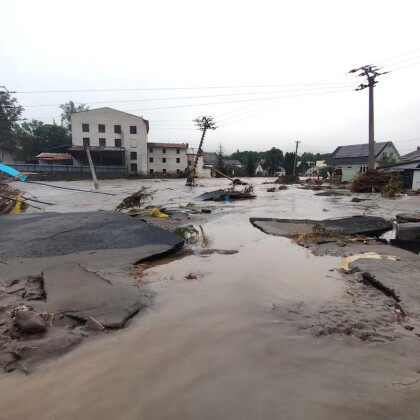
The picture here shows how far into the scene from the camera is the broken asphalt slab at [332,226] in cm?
788

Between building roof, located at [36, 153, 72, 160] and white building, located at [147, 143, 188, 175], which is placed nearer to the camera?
building roof, located at [36, 153, 72, 160]

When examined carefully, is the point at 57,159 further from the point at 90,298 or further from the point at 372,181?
the point at 90,298

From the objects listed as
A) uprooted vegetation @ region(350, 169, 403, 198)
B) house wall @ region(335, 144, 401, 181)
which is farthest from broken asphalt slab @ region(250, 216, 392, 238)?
house wall @ region(335, 144, 401, 181)

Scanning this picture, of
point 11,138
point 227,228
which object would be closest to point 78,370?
point 227,228

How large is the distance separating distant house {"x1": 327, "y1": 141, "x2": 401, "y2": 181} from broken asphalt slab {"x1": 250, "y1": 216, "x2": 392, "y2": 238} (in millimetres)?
32464

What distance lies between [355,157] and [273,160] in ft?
116

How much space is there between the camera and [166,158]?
57844mm

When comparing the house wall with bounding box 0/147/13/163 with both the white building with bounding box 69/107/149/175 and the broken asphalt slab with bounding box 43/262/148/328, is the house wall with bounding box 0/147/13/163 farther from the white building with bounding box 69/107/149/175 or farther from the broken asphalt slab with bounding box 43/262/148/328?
the broken asphalt slab with bounding box 43/262/148/328

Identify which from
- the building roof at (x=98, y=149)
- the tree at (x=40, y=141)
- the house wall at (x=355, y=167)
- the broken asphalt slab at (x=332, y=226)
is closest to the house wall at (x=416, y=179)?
the house wall at (x=355, y=167)

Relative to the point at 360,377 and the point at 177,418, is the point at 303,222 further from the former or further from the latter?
the point at 177,418

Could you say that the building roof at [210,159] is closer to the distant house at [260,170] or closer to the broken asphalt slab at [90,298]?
the distant house at [260,170]

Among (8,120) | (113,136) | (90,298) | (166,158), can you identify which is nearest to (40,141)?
(8,120)

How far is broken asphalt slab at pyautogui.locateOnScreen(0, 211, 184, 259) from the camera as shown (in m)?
5.93

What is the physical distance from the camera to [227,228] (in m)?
9.14
